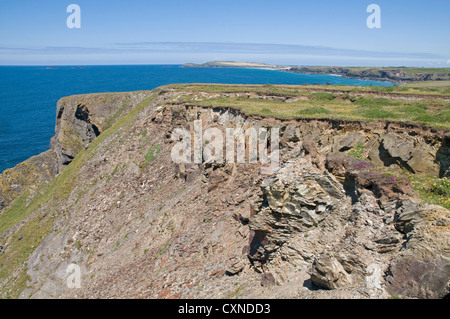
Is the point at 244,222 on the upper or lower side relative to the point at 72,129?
lower

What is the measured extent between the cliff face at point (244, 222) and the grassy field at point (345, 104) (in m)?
1.55

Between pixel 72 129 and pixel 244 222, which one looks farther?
pixel 72 129

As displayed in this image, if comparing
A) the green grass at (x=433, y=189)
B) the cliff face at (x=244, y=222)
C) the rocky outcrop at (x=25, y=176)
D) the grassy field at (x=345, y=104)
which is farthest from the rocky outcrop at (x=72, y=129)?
the green grass at (x=433, y=189)

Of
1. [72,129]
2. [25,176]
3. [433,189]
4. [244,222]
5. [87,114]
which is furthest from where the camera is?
[87,114]

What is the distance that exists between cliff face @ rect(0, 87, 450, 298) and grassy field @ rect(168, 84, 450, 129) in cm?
155

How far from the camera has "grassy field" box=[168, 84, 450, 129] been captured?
909 inches

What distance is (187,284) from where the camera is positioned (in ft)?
64.7

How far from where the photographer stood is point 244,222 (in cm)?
2159

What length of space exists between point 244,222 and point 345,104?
18.0 metres

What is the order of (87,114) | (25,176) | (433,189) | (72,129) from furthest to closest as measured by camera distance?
(87,114)
(72,129)
(25,176)
(433,189)

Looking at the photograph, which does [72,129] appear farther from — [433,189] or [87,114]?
[433,189]

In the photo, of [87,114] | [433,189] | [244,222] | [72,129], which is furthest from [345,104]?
[72,129]

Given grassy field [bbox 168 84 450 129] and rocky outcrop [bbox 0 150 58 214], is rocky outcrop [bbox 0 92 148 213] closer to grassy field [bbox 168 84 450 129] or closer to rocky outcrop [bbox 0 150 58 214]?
rocky outcrop [bbox 0 150 58 214]

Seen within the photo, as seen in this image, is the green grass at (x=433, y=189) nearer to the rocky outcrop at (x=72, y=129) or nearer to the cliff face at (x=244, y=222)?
the cliff face at (x=244, y=222)
